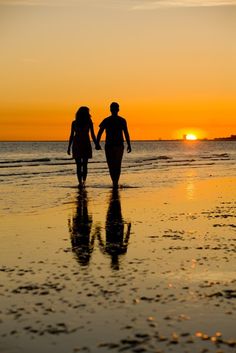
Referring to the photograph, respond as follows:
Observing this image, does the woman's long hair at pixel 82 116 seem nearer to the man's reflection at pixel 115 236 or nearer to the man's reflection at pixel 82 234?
the man's reflection at pixel 82 234

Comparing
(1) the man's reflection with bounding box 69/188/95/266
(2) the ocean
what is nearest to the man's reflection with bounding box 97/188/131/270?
(1) the man's reflection with bounding box 69/188/95/266

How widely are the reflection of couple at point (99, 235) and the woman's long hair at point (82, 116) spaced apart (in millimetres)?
5766

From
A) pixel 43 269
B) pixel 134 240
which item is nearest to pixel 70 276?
pixel 43 269

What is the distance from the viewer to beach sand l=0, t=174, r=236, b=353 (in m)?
3.38

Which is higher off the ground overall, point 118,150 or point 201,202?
point 118,150

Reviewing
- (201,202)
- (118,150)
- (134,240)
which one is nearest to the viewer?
(134,240)

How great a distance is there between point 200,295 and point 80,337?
1.24 metres

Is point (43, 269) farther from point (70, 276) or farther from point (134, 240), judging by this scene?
point (134, 240)

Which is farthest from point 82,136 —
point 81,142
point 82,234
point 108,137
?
point 82,234

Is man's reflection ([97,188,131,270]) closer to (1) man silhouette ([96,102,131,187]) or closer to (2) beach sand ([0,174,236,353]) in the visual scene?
(2) beach sand ([0,174,236,353])

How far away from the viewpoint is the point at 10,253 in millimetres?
6035

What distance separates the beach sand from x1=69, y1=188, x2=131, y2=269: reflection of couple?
0.01 meters

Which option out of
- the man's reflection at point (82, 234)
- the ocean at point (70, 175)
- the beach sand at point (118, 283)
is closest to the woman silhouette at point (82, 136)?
the ocean at point (70, 175)

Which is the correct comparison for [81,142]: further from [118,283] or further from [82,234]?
[118,283]
